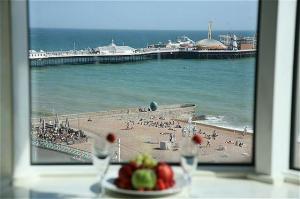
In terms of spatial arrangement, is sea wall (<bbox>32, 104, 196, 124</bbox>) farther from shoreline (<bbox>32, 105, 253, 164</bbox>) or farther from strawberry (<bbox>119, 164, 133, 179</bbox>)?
strawberry (<bbox>119, 164, 133, 179</bbox>)

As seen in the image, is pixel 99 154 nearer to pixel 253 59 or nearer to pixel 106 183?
pixel 106 183

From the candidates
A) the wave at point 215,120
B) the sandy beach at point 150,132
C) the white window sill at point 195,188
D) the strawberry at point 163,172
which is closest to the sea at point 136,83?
the wave at point 215,120

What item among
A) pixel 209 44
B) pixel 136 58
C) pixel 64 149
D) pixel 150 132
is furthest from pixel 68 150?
pixel 150 132

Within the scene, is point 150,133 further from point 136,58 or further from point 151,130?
point 136,58

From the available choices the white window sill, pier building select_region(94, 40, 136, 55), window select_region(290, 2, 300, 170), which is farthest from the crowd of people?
window select_region(290, 2, 300, 170)

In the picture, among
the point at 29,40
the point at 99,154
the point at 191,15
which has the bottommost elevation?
the point at 99,154

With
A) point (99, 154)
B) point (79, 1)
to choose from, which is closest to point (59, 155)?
point (99, 154)
